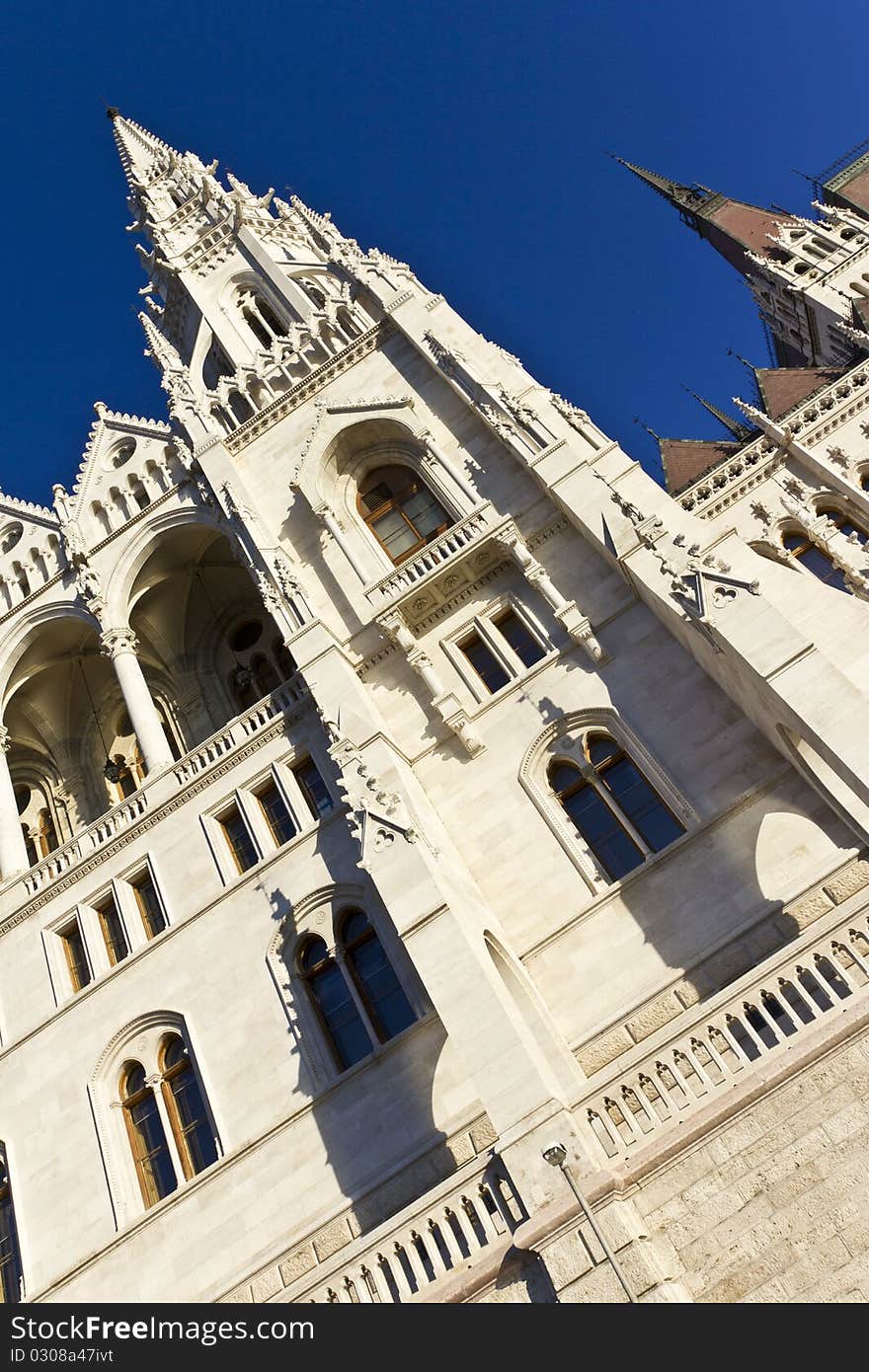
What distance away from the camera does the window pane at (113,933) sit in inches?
856

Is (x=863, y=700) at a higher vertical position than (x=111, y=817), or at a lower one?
lower

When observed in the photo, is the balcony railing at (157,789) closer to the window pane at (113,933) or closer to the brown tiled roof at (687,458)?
the window pane at (113,933)

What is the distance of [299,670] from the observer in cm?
2155

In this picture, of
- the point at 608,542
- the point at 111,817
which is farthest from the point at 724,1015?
the point at 111,817

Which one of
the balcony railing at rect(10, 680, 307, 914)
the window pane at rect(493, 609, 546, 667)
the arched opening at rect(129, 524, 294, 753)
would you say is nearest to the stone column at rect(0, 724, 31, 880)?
the balcony railing at rect(10, 680, 307, 914)

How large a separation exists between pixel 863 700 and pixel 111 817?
14818mm

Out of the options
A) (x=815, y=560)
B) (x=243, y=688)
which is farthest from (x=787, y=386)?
(x=243, y=688)

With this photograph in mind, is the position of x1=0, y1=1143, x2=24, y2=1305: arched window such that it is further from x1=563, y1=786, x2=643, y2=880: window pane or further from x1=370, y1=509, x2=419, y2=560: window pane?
x1=370, y1=509, x2=419, y2=560: window pane

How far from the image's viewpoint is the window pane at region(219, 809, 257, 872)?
21.5 metres

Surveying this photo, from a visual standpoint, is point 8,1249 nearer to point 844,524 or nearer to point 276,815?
point 276,815

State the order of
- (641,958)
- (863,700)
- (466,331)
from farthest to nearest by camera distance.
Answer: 1. (466,331)
2. (641,958)
3. (863,700)

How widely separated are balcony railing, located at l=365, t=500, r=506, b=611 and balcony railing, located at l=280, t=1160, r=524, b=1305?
11.1m
